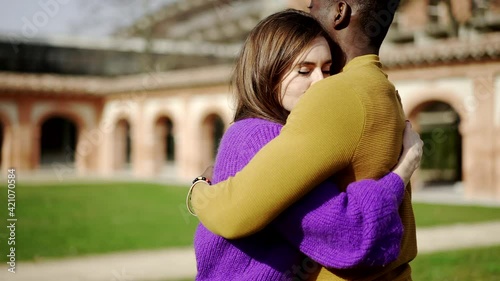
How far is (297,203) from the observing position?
1711 millimetres

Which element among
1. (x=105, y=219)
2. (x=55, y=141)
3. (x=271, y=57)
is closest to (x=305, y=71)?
(x=271, y=57)

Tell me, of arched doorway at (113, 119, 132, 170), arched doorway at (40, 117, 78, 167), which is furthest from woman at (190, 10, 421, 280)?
arched doorway at (40, 117, 78, 167)

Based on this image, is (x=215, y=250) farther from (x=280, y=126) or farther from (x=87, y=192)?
(x=87, y=192)

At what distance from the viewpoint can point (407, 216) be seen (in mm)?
1951

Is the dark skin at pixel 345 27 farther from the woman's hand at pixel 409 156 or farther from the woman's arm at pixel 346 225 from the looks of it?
the woman's arm at pixel 346 225

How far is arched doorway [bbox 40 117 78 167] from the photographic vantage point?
3600 cm

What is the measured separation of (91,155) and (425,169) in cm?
1786

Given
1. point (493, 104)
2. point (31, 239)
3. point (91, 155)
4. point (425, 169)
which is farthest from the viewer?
point (91, 155)

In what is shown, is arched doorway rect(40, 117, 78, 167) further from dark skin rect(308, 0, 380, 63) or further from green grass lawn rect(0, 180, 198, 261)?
dark skin rect(308, 0, 380, 63)

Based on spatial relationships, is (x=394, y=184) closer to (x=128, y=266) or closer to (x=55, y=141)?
(x=128, y=266)

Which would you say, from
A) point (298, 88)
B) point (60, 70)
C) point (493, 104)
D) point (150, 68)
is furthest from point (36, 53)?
point (298, 88)

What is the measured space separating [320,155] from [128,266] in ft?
23.3

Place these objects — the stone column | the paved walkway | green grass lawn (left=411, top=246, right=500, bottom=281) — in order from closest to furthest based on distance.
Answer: green grass lawn (left=411, top=246, right=500, bottom=281)
the paved walkway
the stone column

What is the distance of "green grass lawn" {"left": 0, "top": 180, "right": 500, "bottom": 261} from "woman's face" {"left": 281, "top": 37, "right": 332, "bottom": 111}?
315 inches
